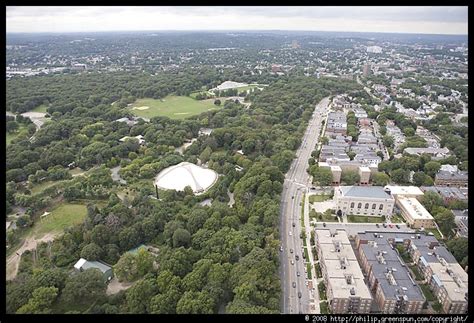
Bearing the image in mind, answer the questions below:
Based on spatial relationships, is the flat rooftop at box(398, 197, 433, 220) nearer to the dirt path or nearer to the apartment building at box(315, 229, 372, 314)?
the apartment building at box(315, 229, 372, 314)

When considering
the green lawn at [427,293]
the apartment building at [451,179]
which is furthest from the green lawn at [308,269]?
the apartment building at [451,179]

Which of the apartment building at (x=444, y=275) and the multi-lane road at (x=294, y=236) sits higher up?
the apartment building at (x=444, y=275)

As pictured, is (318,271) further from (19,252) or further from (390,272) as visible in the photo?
(19,252)

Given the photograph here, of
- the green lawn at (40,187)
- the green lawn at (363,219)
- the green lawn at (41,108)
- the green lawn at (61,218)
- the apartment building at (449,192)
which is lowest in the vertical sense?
the green lawn at (363,219)

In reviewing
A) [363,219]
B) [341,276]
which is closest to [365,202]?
[363,219]

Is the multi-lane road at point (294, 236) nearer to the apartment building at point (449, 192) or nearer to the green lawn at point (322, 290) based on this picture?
the green lawn at point (322, 290)

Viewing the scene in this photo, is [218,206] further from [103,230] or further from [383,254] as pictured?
[383,254]
